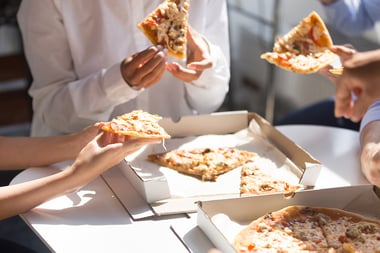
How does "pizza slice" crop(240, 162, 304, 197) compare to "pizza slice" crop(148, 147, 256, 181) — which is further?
"pizza slice" crop(148, 147, 256, 181)

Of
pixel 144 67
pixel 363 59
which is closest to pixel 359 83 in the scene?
pixel 363 59

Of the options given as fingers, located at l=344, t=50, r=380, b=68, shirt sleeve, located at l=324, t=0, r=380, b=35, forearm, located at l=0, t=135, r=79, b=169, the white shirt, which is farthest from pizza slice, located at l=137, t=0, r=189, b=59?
shirt sleeve, located at l=324, t=0, r=380, b=35

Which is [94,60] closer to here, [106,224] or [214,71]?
[214,71]

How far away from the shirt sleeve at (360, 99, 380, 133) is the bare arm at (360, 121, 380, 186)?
2cm

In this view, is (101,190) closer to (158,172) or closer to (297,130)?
(158,172)

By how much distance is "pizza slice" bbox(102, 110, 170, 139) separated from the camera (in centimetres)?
138

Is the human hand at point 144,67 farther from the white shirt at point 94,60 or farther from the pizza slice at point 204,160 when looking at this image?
the pizza slice at point 204,160

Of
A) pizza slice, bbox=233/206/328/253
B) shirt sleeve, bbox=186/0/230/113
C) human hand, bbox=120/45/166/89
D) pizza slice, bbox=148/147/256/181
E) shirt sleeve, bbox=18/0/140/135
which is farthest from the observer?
shirt sleeve, bbox=186/0/230/113

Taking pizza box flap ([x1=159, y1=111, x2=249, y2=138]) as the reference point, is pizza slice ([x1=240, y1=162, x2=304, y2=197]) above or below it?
below

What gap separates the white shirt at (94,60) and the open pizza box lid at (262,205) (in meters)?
0.63

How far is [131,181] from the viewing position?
4.94ft

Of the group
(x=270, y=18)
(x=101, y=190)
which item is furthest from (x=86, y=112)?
(x=270, y=18)

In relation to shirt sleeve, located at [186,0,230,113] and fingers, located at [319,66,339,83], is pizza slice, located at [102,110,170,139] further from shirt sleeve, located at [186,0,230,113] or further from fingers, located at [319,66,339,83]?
fingers, located at [319,66,339,83]

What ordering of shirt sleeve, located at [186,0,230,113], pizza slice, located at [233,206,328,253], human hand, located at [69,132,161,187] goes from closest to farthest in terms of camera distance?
pizza slice, located at [233,206,328,253], human hand, located at [69,132,161,187], shirt sleeve, located at [186,0,230,113]
